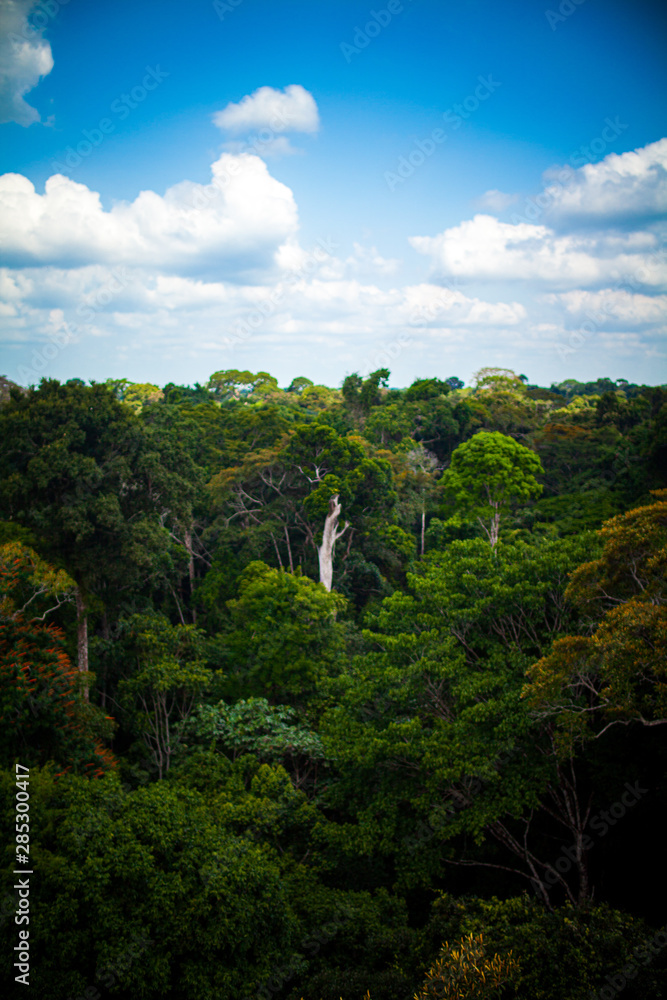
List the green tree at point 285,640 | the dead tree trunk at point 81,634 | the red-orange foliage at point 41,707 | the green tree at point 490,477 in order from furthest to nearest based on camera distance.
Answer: the green tree at point 490,477, the green tree at point 285,640, the dead tree trunk at point 81,634, the red-orange foliage at point 41,707

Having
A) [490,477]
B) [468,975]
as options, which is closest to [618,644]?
[468,975]

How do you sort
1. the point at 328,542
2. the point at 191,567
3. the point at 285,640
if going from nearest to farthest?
the point at 285,640
the point at 328,542
the point at 191,567

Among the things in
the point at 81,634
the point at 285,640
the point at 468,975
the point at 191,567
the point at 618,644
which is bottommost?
the point at 468,975

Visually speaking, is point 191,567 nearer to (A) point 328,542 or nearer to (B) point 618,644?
(A) point 328,542

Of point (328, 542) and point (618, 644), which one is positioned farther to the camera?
point (328, 542)

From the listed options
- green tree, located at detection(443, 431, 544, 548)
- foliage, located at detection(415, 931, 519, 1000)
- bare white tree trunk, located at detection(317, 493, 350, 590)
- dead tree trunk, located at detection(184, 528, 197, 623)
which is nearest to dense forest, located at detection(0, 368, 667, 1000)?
foliage, located at detection(415, 931, 519, 1000)

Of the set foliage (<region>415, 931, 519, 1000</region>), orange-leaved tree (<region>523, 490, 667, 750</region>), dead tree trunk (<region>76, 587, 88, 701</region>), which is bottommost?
foliage (<region>415, 931, 519, 1000</region>)

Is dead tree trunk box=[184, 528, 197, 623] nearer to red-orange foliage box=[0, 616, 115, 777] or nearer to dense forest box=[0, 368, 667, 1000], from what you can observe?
dense forest box=[0, 368, 667, 1000]

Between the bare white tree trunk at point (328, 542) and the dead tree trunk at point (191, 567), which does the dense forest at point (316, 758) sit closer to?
the bare white tree trunk at point (328, 542)

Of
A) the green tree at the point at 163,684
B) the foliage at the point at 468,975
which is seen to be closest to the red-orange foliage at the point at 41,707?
the green tree at the point at 163,684
